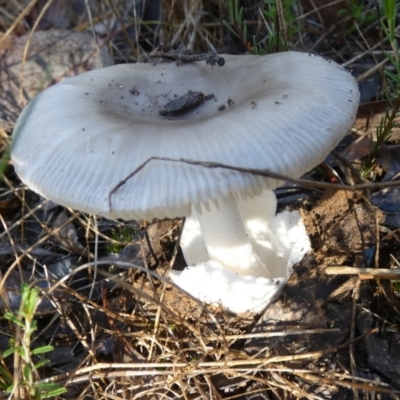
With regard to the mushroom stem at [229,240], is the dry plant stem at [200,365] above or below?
below

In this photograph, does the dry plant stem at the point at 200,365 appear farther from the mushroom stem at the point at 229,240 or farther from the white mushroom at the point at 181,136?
the white mushroom at the point at 181,136

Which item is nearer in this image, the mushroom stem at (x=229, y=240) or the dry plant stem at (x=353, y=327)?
the dry plant stem at (x=353, y=327)

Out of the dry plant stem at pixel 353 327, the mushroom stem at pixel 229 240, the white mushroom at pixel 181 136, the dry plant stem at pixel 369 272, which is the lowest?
the dry plant stem at pixel 353 327

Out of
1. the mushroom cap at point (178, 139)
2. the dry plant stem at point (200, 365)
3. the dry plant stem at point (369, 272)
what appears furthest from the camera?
the dry plant stem at point (369, 272)

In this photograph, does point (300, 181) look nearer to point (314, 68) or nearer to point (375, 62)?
point (314, 68)

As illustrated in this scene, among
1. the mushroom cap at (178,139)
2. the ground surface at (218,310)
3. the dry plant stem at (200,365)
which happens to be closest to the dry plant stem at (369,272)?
the ground surface at (218,310)

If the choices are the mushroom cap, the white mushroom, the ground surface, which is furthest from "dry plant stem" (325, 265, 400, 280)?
the mushroom cap

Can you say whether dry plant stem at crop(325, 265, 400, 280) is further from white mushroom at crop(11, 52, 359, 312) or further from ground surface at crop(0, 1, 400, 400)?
white mushroom at crop(11, 52, 359, 312)

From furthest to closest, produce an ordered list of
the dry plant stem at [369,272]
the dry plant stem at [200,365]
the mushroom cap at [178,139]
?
the dry plant stem at [369,272]
the dry plant stem at [200,365]
the mushroom cap at [178,139]
